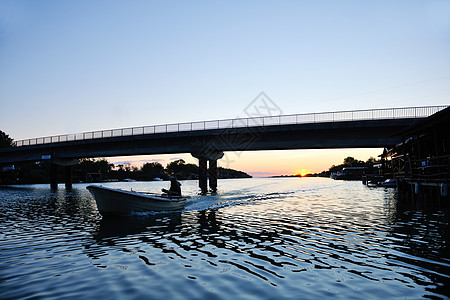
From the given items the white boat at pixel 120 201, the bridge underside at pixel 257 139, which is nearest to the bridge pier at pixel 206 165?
the bridge underside at pixel 257 139

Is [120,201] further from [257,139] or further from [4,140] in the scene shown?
[4,140]

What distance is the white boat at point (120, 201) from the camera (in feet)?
56.0

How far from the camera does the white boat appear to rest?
17062mm

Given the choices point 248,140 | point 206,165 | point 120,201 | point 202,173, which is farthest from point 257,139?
point 120,201

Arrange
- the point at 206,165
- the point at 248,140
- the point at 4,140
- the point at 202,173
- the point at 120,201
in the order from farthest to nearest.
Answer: the point at 4,140 < the point at 206,165 < the point at 202,173 < the point at 248,140 < the point at 120,201

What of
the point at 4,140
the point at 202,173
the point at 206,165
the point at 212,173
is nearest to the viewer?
the point at 202,173

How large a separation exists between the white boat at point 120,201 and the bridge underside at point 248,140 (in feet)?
81.2

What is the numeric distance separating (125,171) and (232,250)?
198m

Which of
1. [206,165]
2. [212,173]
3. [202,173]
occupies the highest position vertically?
[206,165]

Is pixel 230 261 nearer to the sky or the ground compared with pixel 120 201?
nearer to the ground

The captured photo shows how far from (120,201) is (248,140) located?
2861 cm

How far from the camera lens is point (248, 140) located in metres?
44.2

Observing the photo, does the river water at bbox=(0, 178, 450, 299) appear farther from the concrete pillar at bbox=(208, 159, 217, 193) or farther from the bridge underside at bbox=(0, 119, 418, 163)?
the concrete pillar at bbox=(208, 159, 217, 193)

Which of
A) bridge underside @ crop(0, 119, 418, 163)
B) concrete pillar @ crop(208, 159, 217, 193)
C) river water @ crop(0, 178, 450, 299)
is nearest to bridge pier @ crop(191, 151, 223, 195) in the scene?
concrete pillar @ crop(208, 159, 217, 193)
